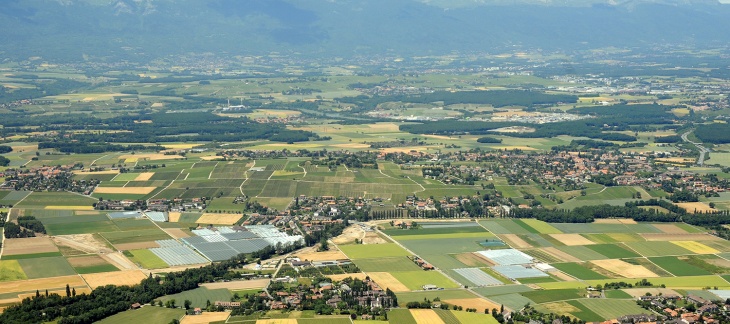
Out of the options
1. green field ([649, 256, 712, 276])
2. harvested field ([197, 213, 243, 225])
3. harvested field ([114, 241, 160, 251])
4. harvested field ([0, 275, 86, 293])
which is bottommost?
green field ([649, 256, 712, 276])

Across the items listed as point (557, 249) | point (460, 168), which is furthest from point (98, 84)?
point (557, 249)

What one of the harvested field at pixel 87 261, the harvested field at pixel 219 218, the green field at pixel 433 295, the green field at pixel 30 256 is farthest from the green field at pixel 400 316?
the harvested field at pixel 219 218

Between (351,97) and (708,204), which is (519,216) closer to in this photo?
(708,204)

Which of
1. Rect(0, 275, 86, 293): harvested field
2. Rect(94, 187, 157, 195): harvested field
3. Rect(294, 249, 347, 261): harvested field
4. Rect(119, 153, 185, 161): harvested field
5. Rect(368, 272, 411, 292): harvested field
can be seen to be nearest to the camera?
Rect(0, 275, 86, 293): harvested field

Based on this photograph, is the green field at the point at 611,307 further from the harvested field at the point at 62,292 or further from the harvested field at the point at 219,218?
the harvested field at the point at 219,218

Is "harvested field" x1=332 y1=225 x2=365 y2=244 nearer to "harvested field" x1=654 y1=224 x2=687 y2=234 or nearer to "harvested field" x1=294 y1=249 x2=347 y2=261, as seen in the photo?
"harvested field" x1=294 y1=249 x2=347 y2=261

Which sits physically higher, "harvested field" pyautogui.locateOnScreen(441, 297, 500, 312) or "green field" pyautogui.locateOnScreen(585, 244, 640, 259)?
"harvested field" pyautogui.locateOnScreen(441, 297, 500, 312)

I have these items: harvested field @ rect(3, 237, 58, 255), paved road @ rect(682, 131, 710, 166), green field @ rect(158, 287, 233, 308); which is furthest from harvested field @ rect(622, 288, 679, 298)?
paved road @ rect(682, 131, 710, 166)
